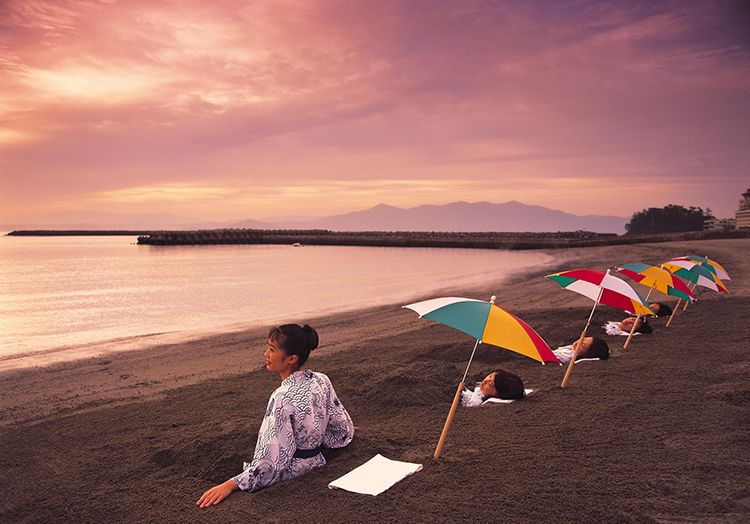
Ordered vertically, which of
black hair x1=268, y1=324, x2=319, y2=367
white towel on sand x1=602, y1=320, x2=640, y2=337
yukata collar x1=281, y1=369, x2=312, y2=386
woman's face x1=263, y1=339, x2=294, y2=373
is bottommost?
white towel on sand x1=602, y1=320, x2=640, y2=337

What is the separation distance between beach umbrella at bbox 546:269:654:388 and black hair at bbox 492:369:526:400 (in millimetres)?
951

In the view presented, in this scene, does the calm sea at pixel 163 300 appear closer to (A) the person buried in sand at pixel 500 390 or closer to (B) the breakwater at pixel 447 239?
(A) the person buried in sand at pixel 500 390

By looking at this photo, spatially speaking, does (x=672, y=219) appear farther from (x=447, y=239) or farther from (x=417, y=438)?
(x=417, y=438)

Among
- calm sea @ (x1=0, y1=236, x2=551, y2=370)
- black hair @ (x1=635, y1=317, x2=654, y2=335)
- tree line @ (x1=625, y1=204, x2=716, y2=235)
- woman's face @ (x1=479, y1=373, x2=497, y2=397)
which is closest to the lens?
woman's face @ (x1=479, y1=373, x2=497, y2=397)

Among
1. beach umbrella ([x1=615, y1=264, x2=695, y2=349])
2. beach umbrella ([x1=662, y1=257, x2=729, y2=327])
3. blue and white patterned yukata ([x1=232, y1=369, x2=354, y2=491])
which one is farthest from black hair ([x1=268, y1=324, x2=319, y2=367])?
beach umbrella ([x1=662, y1=257, x2=729, y2=327])

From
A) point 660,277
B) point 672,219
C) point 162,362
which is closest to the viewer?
point 660,277

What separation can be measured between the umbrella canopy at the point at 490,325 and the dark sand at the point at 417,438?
1.16m

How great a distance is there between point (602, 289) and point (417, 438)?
4000mm

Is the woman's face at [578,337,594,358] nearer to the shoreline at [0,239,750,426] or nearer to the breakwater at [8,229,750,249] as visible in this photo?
the shoreline at [0,239,750,426]

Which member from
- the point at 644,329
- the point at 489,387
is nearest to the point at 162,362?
the point at 489,387

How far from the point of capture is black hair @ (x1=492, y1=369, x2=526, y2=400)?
6220mm

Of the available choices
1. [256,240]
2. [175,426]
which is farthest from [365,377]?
[256,240]

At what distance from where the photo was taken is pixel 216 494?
3887 millimetres

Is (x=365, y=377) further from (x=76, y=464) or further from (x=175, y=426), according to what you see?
(x=76, y=464)
